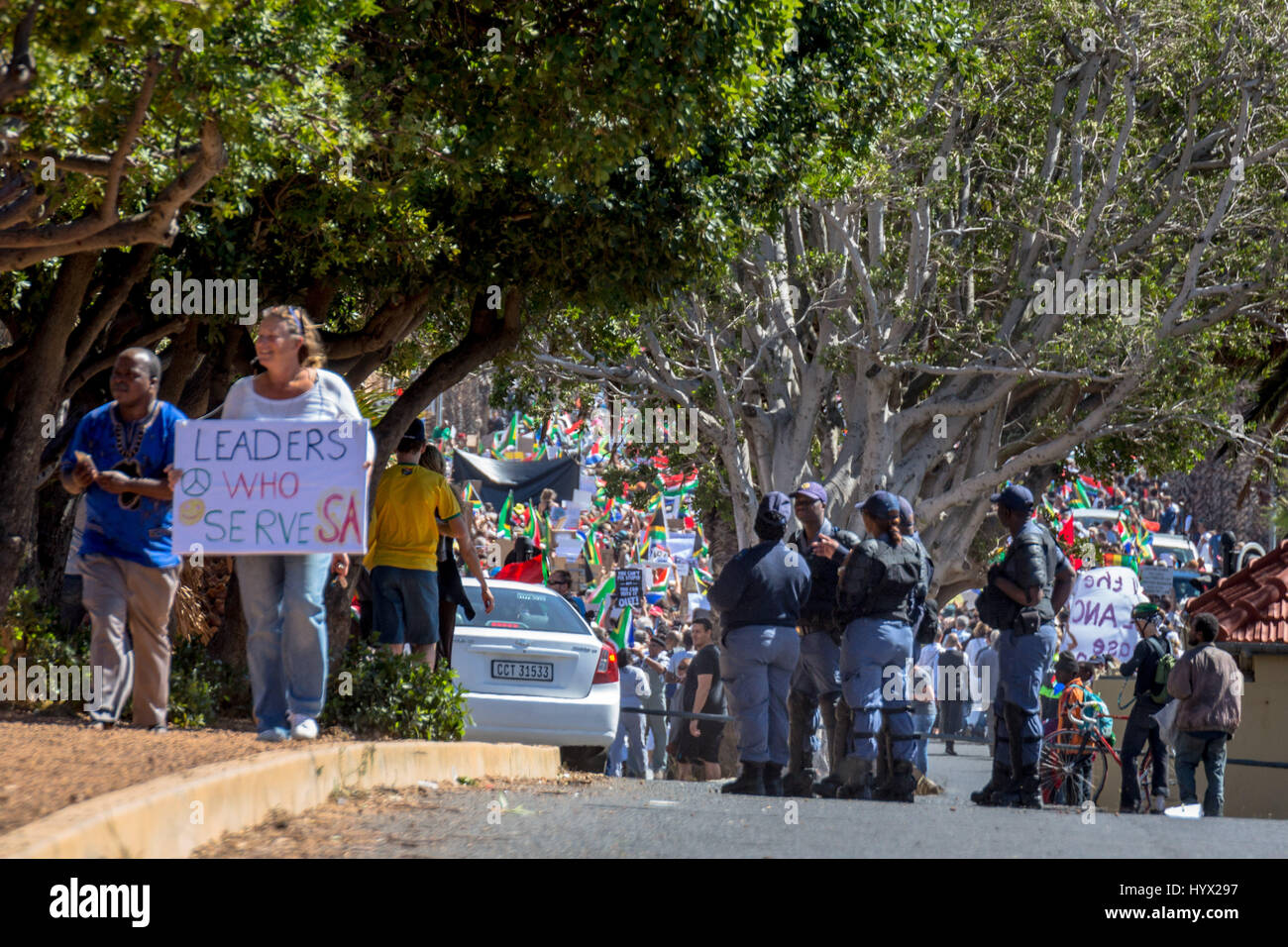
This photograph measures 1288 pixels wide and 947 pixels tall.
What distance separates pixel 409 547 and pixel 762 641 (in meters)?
2.12

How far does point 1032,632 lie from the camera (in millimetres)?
9523

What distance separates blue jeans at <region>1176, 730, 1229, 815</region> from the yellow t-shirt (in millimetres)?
6925

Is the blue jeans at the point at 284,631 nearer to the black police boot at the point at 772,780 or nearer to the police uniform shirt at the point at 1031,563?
the black police boot at the point at 772,780

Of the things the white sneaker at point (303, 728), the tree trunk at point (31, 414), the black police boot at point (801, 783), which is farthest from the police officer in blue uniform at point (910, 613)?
the tree trunk at point (31, 414)

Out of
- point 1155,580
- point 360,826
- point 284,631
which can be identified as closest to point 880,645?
point 284,631

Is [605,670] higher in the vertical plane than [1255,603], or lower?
lower

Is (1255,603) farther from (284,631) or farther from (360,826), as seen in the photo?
(360,826)

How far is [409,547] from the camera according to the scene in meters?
9.45

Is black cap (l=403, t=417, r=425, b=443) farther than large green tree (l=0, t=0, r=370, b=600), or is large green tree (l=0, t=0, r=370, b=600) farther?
black cap (l=403, t=417, r=425, b=443)

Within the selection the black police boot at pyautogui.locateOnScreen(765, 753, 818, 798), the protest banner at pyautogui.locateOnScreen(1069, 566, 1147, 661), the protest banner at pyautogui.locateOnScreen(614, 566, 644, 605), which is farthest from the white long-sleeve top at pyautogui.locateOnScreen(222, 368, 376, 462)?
the protest banner at pyautogui.locateOnScreen(1069, 566, 1147, 661)

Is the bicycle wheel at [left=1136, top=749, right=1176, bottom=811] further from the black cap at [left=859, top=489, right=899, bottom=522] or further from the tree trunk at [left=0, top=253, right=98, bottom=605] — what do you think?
the tree trunk at [left=0, top=253, right=98, bottom=605]

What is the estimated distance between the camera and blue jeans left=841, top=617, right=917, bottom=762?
31.1ft
